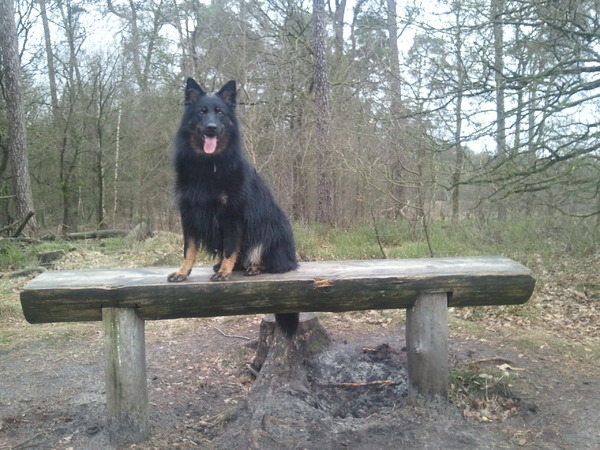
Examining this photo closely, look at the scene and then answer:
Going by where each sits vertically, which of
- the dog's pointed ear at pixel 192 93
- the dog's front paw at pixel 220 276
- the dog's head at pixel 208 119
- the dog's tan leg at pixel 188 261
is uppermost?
the dog's pointed ear at pixel 192 93

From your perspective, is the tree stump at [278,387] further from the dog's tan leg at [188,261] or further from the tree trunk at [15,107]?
the tree trunk at [15,107]

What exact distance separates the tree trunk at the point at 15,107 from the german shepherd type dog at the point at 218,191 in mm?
10664

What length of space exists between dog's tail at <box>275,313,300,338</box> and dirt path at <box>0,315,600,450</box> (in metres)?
0.61

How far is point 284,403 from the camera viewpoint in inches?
146

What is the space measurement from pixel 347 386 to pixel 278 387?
692 mm

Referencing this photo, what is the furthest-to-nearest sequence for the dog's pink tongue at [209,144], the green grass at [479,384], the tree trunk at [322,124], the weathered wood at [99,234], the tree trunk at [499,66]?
the weathered wood at [99,234] < the tree trunk at [322,124] < the tree trunk at [499,66] < the green grass at [479,384] < the dog's pink tongue at [209,144]

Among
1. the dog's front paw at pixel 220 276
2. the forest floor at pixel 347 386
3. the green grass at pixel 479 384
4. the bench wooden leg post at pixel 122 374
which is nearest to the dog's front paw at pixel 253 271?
the dog's front paw at pixel 220 276

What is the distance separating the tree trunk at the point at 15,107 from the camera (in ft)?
41.0

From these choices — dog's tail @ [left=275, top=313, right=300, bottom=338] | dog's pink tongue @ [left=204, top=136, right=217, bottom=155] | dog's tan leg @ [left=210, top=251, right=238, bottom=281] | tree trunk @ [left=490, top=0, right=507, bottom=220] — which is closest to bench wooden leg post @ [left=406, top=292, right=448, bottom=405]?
dog's tail @ [left=275, top=313, right=300, bottom=338]

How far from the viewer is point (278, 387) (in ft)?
13.0

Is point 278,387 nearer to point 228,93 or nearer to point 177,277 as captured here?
point 177,277

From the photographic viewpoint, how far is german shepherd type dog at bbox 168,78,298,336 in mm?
3541

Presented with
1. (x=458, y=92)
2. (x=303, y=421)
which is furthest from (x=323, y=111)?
(x=303, y=421)

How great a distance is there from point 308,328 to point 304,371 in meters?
0.54
